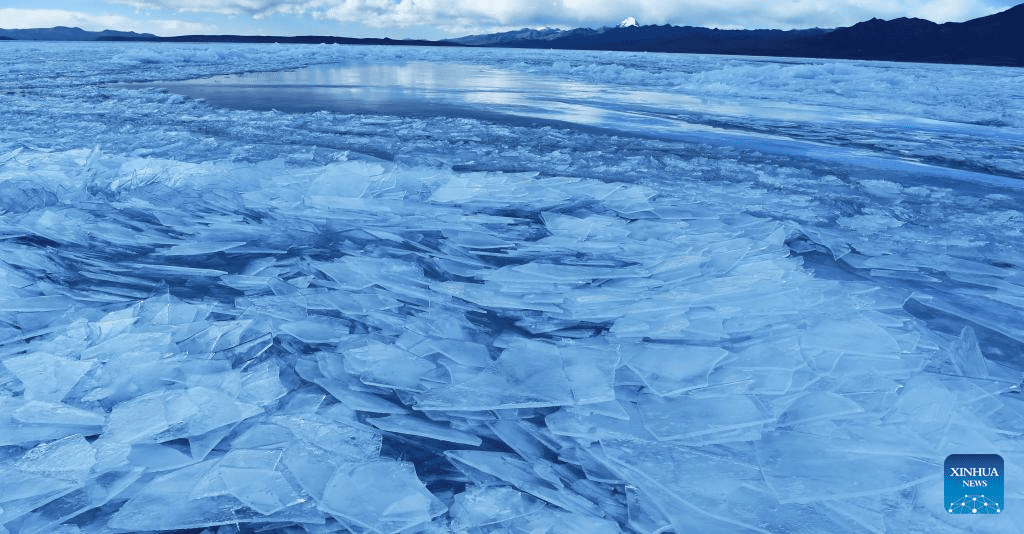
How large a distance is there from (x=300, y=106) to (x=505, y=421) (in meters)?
6.83

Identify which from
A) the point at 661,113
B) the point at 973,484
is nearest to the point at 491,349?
the point at 973,484

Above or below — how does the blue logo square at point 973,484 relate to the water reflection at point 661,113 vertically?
below

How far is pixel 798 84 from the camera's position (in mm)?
12125

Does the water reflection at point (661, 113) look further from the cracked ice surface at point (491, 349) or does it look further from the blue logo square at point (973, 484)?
the blue logo square at point (973, 484)

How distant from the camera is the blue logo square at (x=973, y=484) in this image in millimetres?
1112

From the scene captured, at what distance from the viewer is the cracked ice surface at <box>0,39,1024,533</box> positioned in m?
1.15

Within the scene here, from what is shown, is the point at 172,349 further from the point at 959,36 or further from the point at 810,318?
the point at 959,36

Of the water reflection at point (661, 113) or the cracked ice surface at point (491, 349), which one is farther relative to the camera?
the water reflection at point (661, 113)

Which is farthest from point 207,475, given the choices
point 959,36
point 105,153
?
point 959,36

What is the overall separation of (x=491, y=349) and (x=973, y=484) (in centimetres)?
116

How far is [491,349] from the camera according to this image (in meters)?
1.68

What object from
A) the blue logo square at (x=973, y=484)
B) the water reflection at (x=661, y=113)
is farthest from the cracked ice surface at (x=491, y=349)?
the water reflection at (x=661, y=113)

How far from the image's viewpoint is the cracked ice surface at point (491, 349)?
1.15 metres

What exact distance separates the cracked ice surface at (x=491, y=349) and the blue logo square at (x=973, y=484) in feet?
0.09
